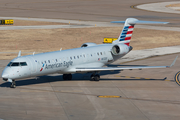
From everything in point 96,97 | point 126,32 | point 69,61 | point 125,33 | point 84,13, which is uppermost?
point 126,32

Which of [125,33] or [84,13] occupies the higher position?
[125,33]

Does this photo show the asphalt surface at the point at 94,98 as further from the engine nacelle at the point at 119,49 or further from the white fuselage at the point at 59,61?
the engine nacelle at the point at 119,49

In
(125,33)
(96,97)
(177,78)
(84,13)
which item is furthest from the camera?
(84,13)

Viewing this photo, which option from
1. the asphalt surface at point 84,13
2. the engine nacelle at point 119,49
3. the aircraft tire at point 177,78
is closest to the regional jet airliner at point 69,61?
the engine nacelle at point 119,49

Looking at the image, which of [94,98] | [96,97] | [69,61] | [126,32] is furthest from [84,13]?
[94,98]

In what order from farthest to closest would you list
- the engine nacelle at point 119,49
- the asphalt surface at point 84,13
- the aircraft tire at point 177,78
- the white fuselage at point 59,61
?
the asphalt surface at point 84,13 → the engine nacelle at point 119,49 → the aircraft tire at point 177,78 → the white fuselage at point 59,61

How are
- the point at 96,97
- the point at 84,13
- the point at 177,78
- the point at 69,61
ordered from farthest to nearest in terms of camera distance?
the point at 84,13 → the point at 177,78 → the point at 69,61 → the point at 96,97

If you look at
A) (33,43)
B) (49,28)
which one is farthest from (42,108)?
(49,28)

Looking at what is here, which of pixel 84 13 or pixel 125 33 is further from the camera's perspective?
pixel 84 13

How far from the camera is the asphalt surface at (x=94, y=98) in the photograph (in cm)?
2412

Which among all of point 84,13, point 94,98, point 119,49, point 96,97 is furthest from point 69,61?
point 84,13

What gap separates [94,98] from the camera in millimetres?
28188

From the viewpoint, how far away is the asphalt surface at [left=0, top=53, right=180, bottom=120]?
79.2 ft

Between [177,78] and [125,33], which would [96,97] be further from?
[125,33]
